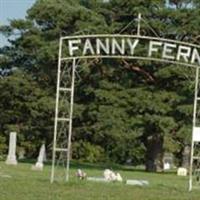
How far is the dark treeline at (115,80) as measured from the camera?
123 feet

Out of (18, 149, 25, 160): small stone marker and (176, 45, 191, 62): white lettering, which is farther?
(18, 149, 25, 160): small stone marker

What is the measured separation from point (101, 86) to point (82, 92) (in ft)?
5.76

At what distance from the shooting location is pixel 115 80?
129 feet

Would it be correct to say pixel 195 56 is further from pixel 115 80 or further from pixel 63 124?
pixel 115 80

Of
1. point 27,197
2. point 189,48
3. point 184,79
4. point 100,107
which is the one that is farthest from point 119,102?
point 27,197

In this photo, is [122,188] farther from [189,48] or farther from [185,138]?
[185,138]

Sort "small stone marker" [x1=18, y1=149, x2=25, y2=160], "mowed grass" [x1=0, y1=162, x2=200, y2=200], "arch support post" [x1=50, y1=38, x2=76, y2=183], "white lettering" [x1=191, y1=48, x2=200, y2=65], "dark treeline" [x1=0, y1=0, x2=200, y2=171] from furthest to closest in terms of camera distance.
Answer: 1. "small stone marker" [x1=18, y1=149, x2=25, y2=160]
2. "dark treeline" [x1=0, y1=0, x2=200, y2=171]
3. "arch support post" [x1=50, y1=38, x2=76, y2=183]
4. "white lettering" [x1=191, y1=48, x2=200, y2=65]
5. "mowed grass" [x1=0, y1=162, x2=200, y2=200]

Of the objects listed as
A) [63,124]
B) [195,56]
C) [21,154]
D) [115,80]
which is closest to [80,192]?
[195,56]

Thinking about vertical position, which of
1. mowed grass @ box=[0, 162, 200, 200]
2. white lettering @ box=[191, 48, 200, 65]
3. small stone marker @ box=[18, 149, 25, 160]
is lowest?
mowed grass @ box=[0, 162, 200, 200]

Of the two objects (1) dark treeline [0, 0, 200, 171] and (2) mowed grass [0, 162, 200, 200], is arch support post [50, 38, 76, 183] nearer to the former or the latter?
(2) mowed grass [0, 162, 200, 200]

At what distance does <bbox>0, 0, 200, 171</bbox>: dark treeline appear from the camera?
37.5 metres

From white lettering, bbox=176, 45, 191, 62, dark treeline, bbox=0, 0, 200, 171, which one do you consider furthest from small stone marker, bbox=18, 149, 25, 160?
white lettering, bbox=176, 45, 191, 62

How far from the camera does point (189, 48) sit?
2025 centimetres

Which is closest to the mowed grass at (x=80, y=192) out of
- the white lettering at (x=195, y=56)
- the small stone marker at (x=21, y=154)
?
the white lettering at (x=195, y=56)
